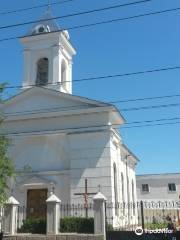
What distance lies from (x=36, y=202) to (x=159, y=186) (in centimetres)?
3749

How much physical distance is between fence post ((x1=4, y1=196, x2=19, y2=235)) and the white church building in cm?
505

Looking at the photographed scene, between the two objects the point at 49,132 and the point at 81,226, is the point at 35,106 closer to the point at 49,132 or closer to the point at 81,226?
the point at 49,132

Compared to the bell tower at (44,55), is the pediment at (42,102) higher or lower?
lower

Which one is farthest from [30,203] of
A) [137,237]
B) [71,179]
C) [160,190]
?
[160,190]

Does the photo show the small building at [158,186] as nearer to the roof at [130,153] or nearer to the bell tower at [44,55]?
the roof at [130,153]

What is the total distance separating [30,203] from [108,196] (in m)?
Result: 5.32

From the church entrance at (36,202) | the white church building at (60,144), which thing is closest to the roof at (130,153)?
the white church building at (60,144)

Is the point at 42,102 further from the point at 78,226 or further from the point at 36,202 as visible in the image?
the point at 78,226

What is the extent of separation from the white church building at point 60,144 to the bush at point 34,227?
3890mm

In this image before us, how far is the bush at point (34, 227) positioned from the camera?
813 inches

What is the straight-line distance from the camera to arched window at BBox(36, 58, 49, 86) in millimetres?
30531

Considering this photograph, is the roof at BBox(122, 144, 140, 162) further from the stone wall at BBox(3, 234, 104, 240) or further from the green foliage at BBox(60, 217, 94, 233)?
the stone wall at BBox(3, 234, 104, 240)

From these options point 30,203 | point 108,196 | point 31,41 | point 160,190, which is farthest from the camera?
point 160,190

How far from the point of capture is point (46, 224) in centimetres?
1972
